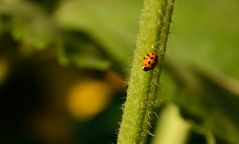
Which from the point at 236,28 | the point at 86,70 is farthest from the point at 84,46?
the point at 236,28

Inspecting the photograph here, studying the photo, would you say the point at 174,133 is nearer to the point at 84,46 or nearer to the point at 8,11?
the point at 84,46

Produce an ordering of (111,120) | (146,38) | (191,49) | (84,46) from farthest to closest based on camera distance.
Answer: (111,120) < (191,49) < (84,46) < (146,38)

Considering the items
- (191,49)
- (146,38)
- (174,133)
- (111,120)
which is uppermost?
(146,38)

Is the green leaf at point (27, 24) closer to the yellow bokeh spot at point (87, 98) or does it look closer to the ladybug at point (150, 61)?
the yellow bokeh spot at point (87, 98)

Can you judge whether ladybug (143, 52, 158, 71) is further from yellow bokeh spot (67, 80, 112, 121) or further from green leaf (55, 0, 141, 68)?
yellow bokeh spot (67, 80, 112, 121)

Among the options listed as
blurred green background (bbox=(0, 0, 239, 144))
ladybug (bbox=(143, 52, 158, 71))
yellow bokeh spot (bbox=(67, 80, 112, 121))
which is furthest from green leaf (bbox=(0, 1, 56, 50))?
ladybug (bbox=(143, 52, 158, 71))

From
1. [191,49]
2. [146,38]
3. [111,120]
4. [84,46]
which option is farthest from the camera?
[111,120]
